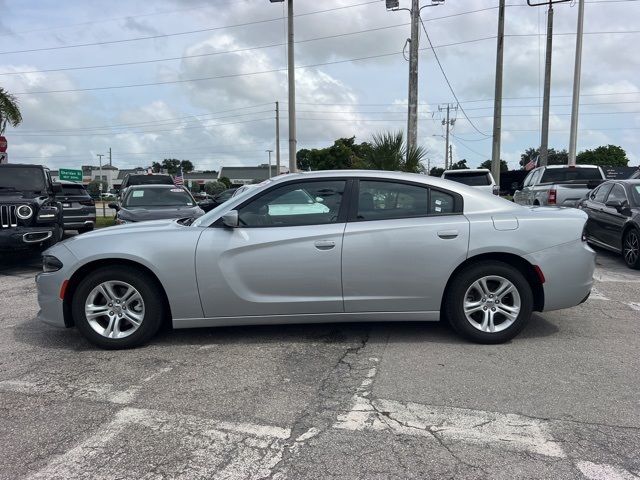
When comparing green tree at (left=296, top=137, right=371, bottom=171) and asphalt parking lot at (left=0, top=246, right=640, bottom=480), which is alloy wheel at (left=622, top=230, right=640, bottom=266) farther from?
green tree at (left=296, top=137, right=371, bottom=171)

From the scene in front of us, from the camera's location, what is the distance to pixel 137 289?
4.66 m

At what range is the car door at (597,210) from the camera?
984 centimetres

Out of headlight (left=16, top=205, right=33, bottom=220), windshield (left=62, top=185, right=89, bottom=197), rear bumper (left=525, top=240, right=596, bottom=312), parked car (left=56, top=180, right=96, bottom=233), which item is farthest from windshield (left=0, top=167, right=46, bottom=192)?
rear bumper (left=525, top=240, right=596, bottom=312)

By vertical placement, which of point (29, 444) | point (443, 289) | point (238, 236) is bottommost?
point (29, 444)

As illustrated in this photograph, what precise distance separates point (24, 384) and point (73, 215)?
35.5 feet

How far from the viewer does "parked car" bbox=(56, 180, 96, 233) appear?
13.8 metres

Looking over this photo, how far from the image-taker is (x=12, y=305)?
22.0ft

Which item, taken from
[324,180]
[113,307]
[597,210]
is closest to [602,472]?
[324,180]

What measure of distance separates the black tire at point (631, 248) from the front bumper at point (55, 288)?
27.2 ft

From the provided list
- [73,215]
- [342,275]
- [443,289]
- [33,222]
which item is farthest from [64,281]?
[73,215]

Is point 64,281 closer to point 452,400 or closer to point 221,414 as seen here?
point 221,414

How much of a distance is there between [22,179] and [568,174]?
43.6 ft

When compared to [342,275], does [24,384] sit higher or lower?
lower

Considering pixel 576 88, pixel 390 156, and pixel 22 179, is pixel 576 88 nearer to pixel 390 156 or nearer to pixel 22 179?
pixel 390 156
